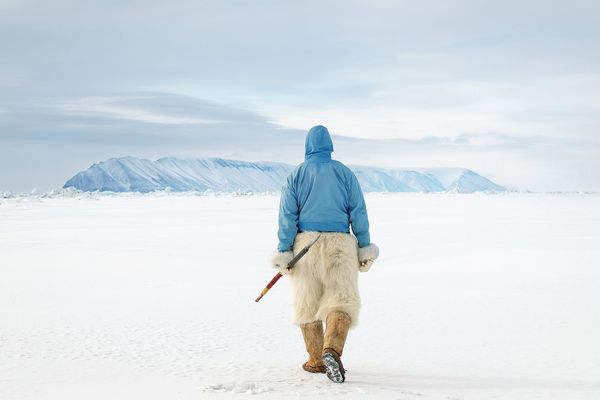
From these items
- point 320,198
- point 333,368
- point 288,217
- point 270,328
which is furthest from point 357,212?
point 270,328

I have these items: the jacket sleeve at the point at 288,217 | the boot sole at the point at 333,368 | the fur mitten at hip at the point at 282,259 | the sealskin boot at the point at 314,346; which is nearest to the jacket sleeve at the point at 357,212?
the jacket sleeve at the point at 288,217

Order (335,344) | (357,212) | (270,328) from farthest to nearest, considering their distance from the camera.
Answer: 1. (270,328)
2. (357,212)
3. (335,344)

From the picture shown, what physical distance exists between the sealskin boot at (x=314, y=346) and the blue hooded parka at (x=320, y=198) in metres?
0.59

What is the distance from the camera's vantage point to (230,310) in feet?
23.8

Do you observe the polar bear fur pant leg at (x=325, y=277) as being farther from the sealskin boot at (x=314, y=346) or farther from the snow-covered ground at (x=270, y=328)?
the snow-covered ground at (x=270, y=328)

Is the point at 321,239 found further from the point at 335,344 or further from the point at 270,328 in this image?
the point at 270,328

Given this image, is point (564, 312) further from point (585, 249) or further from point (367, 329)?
point (585, 249)

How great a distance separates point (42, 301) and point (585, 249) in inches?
429

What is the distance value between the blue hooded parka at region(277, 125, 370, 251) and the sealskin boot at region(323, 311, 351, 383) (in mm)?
597

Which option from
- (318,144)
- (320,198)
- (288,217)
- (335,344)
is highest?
(318,144)

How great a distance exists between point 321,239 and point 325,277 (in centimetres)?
27

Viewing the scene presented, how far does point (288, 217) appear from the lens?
4680mm

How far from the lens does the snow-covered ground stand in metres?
4.29

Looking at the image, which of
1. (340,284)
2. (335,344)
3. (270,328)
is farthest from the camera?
(270,328)
